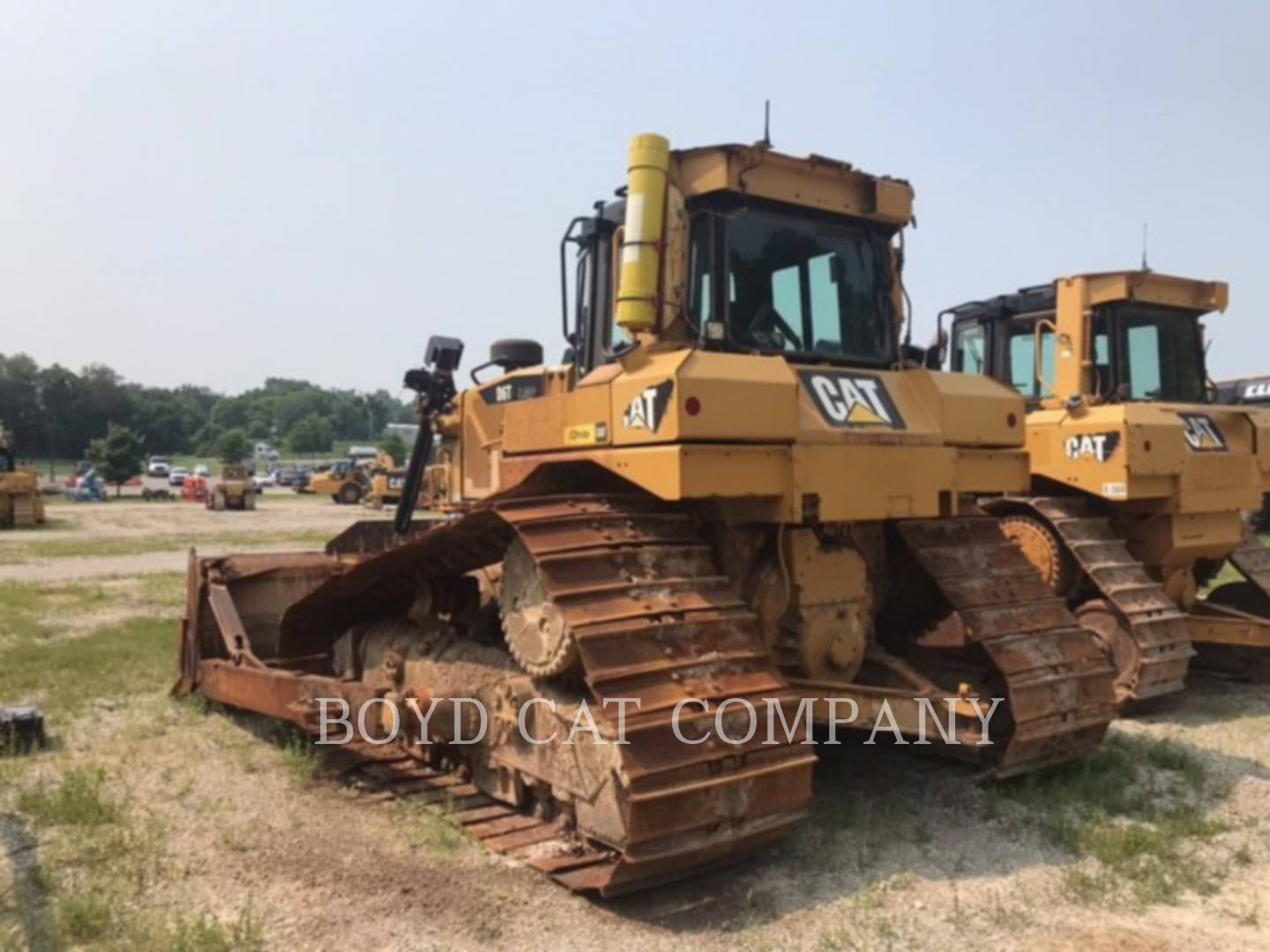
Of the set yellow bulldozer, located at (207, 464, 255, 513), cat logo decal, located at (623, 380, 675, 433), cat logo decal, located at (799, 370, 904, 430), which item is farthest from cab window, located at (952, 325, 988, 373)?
yellow bulldozer, located at (207, 464, 255, 513)

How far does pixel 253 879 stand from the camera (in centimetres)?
445

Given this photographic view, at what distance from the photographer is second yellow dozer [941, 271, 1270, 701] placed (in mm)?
7777

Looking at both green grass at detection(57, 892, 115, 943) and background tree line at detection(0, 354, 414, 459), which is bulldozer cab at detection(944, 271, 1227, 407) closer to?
green grass at detection(57, 892, 115, 943)

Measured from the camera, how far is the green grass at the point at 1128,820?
4461 millimetres

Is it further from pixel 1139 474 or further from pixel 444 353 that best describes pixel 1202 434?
pixel 444 353

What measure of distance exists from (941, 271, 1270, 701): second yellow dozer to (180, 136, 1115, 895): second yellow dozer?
2.22m

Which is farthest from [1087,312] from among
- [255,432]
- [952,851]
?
[255,432]

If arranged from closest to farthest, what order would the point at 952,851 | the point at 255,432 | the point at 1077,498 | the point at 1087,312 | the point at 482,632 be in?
the point at 952,851 → the point at 482,632 → the point at 1077,498 → the point at 1087,312 → the point at 255,432

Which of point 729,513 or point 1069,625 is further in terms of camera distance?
point 1069,625

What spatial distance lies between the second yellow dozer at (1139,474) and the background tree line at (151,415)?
3492 inches

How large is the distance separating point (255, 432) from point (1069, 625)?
142 meters

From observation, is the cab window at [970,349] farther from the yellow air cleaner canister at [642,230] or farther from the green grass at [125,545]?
the green grass at [125,545]

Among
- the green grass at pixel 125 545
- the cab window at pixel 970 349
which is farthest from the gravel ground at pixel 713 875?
the green grass at pixel 125 545

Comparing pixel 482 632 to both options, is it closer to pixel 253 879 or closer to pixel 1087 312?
pixel 253 879
